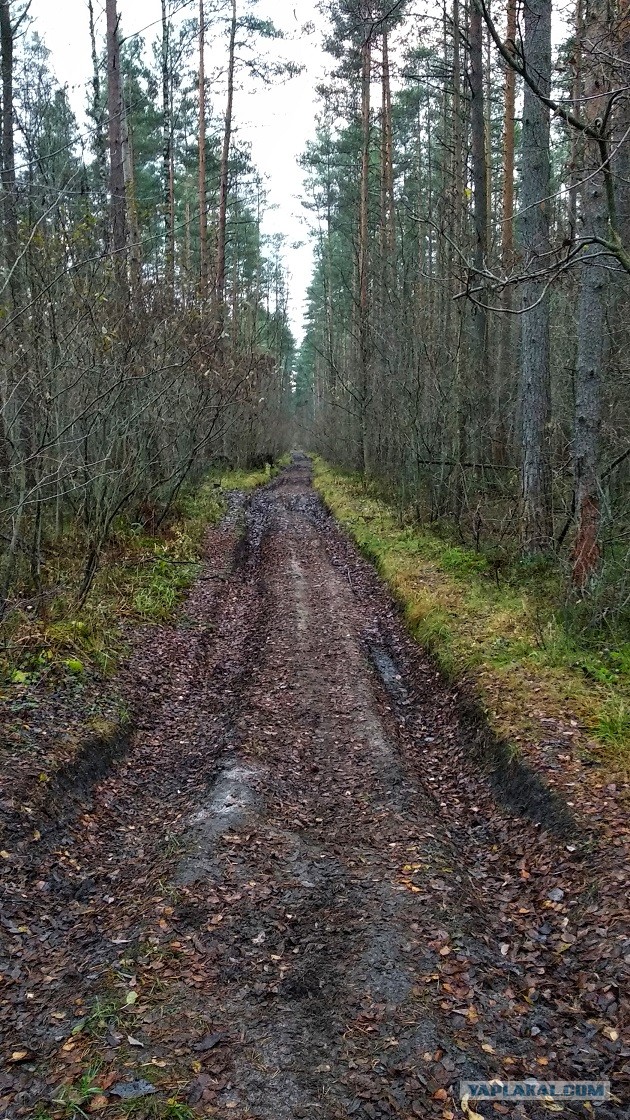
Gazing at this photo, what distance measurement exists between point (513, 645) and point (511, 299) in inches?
412

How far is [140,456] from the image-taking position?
10.4 m

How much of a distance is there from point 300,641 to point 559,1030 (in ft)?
18.6

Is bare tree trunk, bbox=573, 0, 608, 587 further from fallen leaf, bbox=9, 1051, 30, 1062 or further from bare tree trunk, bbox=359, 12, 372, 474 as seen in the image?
bare tree trunk, bbox=359, 12, 372, 474

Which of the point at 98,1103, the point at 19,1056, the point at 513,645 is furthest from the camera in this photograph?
the point at 513,645

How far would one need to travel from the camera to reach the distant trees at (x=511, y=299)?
5.03m

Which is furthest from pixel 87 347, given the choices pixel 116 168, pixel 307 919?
pixel 307 919

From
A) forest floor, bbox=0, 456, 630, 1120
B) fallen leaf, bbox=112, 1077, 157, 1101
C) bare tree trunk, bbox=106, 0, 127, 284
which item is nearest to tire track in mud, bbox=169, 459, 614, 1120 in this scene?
forest floor, bbox=0, 456, 630, 1120

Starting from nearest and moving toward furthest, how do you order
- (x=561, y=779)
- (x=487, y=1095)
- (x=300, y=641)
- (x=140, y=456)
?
1. (x=487, y=1095)
2. (x=561, y=779)
3. (x=300, y=641)
4. (x=140, y=456)

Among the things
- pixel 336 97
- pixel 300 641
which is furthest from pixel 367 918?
pixel 336 97

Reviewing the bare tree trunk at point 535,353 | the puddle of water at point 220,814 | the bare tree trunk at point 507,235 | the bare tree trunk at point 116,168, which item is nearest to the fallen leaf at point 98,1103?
the puddle of water at point 220,814

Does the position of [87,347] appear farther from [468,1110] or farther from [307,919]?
[468,1110]

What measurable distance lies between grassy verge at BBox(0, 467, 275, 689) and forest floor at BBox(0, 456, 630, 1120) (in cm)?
70

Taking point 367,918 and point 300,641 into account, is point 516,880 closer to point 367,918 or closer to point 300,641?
point 367,918

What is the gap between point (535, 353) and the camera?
8.73 meters
